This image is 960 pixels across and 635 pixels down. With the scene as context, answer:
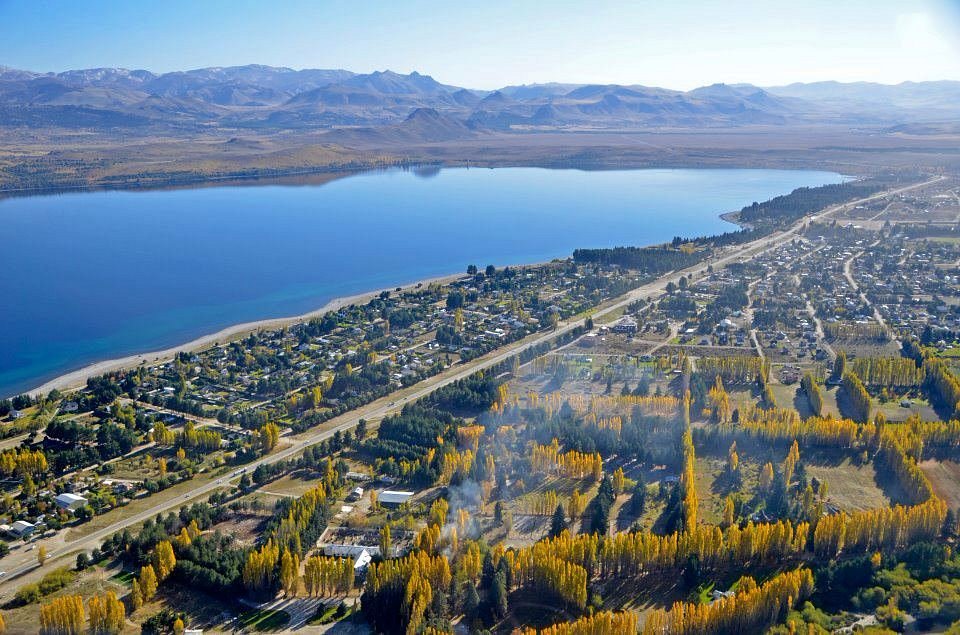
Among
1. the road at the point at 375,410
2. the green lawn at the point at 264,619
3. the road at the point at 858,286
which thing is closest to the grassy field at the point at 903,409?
the road at the point at 858,286

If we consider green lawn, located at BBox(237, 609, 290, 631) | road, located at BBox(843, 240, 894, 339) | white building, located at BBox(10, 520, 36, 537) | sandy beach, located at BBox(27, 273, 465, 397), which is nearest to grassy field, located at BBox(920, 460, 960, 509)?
road, located at BBox(843, 240, 894, 339)

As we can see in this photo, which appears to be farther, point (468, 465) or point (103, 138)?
point (103, 138)

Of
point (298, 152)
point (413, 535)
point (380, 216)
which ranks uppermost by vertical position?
point (298, 152)

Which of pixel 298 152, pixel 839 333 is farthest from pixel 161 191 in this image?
pixel 839 333

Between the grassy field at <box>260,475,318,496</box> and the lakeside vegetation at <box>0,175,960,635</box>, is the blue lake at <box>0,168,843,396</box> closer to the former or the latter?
the lakeside vegetation at <box>0,175,960,635</box>

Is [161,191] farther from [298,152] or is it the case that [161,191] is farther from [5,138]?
[5,138]

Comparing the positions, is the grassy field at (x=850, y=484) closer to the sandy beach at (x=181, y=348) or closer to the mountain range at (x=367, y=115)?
the sandy beach at (x=181, y=348)

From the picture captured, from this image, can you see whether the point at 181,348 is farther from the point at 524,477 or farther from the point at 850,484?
the point at 850,484

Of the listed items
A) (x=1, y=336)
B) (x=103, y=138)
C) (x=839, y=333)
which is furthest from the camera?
(x=103, y=138)
